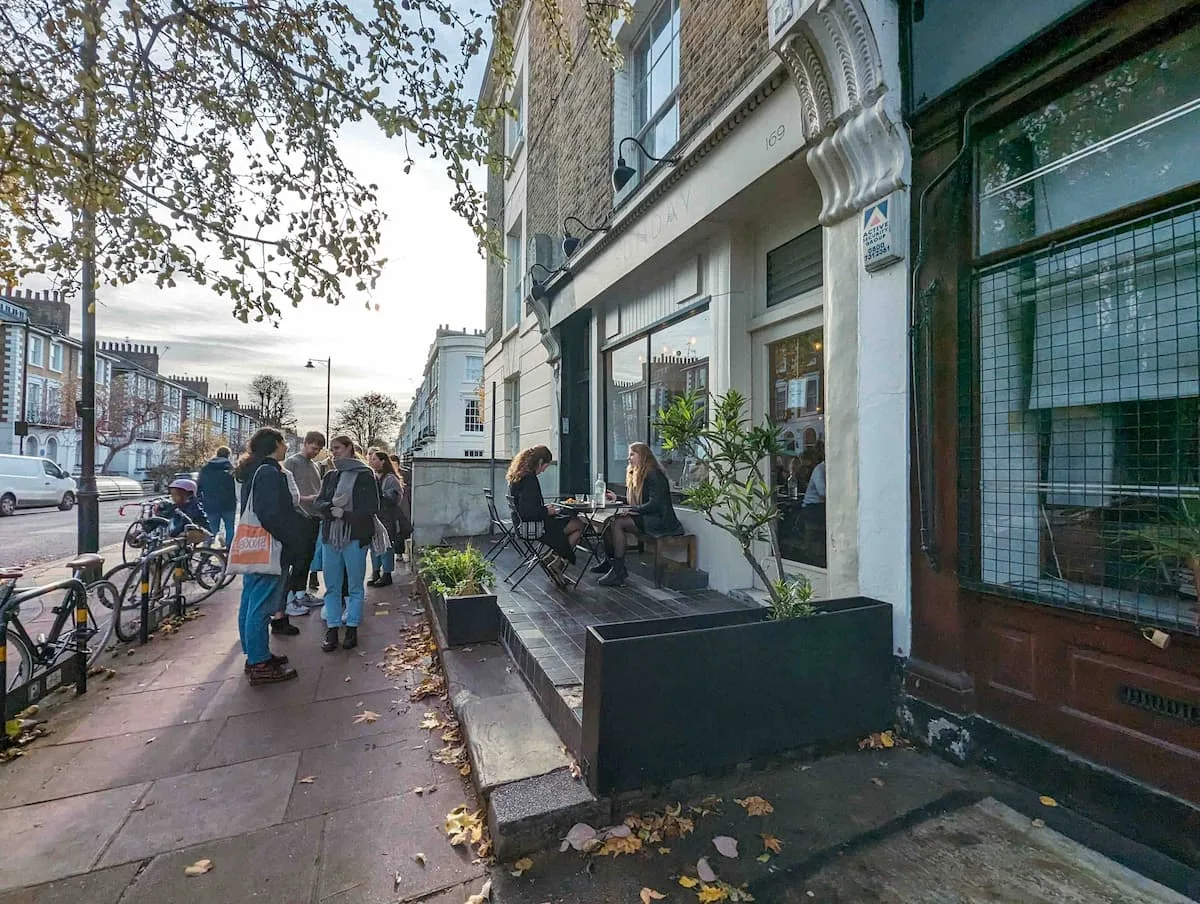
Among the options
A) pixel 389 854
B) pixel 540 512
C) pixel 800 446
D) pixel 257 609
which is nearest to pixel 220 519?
pixel 257 609

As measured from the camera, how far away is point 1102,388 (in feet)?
8.57

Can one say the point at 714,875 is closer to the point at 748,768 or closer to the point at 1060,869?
the point at 748,768

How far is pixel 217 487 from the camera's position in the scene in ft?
28.1

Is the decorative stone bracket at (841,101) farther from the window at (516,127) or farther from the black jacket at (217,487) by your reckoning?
the window at (516,127)

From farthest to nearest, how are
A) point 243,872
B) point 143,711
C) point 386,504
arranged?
point 386,504 → point 143,711 → point 243,872

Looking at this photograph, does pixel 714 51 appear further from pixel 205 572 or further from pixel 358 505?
pixel 205 572

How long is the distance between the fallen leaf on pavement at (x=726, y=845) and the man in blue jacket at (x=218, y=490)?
8.57 meters

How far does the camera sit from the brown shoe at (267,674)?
4.39 m

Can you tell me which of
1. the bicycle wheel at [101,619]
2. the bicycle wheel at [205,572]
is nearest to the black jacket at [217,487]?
the bicycle wheel at [205,572]

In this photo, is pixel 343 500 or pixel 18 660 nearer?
pixel 18 660

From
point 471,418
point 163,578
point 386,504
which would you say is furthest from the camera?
point 471,418

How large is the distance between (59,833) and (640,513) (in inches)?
172

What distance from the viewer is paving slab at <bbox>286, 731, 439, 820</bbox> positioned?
2.88 metres

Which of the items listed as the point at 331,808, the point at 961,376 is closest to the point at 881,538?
the point at 961,376
